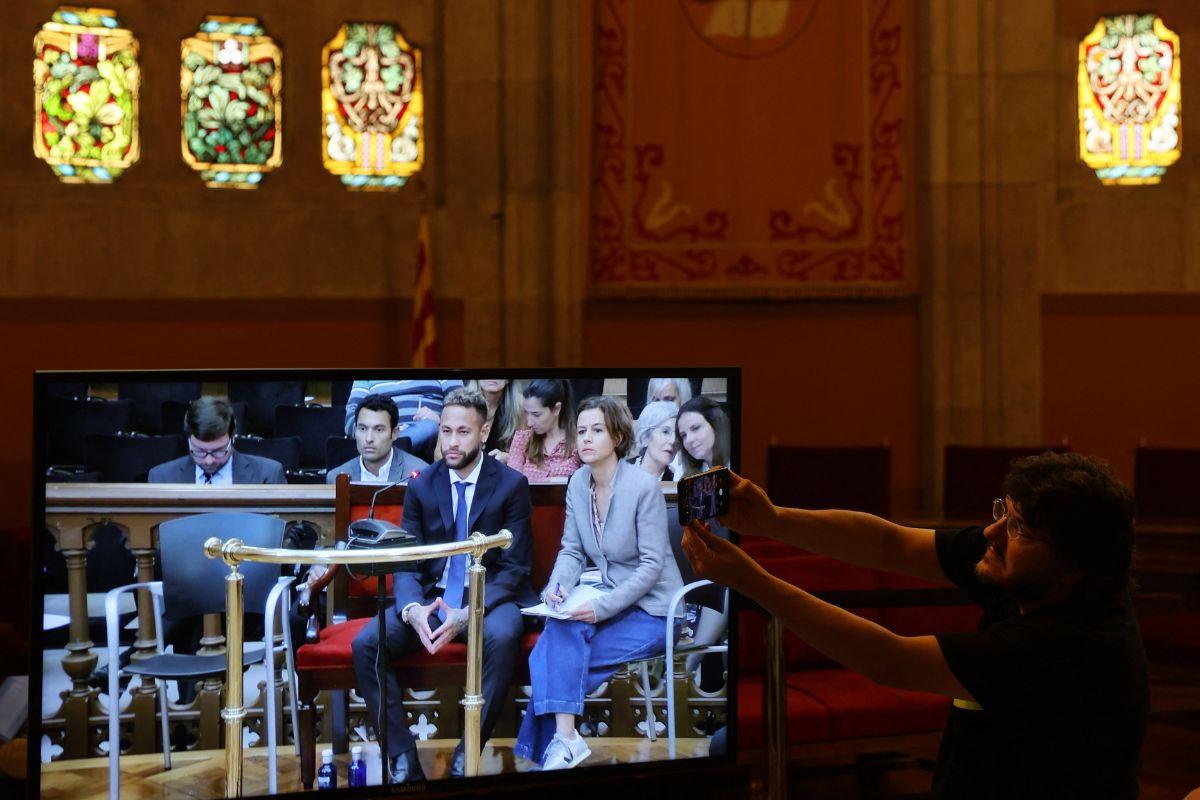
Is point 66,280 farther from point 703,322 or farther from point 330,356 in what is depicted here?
point 703,322

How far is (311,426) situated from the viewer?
8.93 ft

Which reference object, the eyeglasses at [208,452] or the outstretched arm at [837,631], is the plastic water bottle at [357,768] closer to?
the eyeglasses at [208,452]

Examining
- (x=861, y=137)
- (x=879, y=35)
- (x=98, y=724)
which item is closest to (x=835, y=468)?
(x=861, y=137)

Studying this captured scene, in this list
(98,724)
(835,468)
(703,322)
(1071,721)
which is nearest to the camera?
(1071,721)

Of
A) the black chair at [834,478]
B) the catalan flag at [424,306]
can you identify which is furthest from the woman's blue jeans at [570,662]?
the catalan flag at [424,306]

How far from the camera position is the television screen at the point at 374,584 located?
263cm

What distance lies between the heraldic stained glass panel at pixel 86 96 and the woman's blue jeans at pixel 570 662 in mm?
4832

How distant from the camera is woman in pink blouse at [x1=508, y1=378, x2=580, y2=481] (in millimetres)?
2881

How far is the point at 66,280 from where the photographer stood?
21.3ft

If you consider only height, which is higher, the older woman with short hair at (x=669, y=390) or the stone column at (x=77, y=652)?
the older woman with short hair at (x=669, y=390)

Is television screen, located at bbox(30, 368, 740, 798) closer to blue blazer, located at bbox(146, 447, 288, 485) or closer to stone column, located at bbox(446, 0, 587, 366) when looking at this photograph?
blue blazer, located at bbox(146, 447, 288, 485)

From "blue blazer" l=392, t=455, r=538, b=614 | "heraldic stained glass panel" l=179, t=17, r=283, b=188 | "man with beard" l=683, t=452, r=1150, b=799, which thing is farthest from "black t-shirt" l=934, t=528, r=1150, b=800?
"heraldic stained glass panel" l=179, t=17, r=283, b=188

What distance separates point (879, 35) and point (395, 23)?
8.92 ft

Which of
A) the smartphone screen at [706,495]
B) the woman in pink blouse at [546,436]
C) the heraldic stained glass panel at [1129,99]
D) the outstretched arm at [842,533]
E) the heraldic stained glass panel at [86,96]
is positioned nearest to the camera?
→ the smartphone screen at [706,495]
